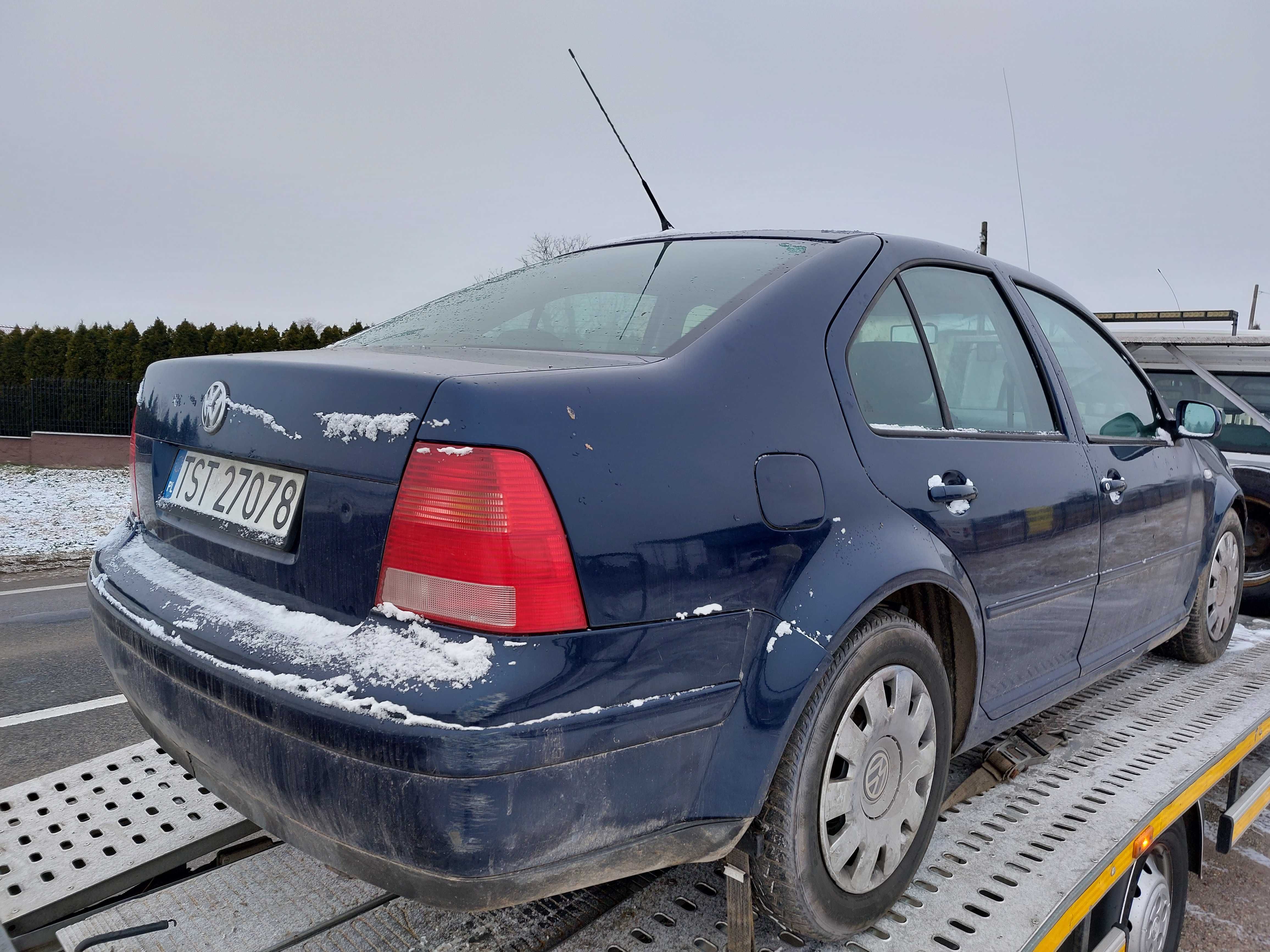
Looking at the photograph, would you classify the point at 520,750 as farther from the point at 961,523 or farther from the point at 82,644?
the point at 82,644

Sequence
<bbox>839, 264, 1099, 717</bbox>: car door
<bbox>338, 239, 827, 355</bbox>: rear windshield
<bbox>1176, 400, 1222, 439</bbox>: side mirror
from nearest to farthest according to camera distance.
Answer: <bbox>338, 239, 827, 355</bbox>: rear windshield
<bbox>839, 264, 1099, 717</bbox>: car door
<bbox>1176, 400, 1222, 439</bbox>: side mirror

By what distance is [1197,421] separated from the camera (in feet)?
10.9

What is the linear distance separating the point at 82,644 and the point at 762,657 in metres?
4.79

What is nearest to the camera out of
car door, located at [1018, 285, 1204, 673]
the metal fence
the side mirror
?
car door, located at [1018, 285, 1204, 673]

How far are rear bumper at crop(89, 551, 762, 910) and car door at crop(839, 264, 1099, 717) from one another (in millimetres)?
742

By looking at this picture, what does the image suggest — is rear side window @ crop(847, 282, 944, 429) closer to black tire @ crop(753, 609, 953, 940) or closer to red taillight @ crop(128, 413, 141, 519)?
black tire @ crop(753, 609, 953, 940)

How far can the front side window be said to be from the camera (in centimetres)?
285

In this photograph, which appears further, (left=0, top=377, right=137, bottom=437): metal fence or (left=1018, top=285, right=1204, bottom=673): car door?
(left=0, top=377, right=137, bottom=437): metal fence

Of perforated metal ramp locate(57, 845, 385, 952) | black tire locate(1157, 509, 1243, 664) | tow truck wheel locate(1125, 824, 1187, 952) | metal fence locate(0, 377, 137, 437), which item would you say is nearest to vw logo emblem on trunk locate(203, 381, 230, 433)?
perforated metal ramp locate(57, 845, 385, 952)

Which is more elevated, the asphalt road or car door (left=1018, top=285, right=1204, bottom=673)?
car door (left=1018, top=285, right=1204, bottom=673)

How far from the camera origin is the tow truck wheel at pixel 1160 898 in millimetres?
2189

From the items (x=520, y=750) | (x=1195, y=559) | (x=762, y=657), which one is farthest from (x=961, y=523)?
(x=1195, y=559)

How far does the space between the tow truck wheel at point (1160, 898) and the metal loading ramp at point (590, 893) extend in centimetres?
13

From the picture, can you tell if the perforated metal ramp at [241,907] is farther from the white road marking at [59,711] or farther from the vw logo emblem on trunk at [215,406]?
the white road marking at [59,711]
